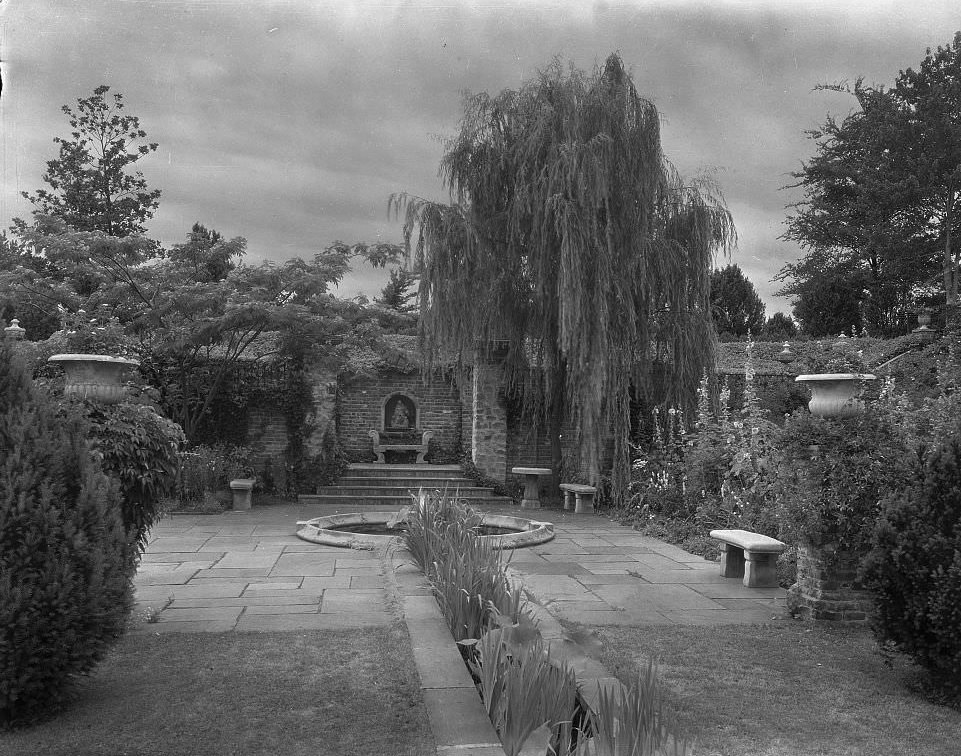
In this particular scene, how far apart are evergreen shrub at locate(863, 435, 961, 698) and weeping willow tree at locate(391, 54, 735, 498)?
6774 millimetres

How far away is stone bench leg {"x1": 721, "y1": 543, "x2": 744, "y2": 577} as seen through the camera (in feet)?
21.8

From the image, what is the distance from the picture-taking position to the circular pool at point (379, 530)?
786 cm

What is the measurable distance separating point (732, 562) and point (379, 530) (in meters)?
4.23

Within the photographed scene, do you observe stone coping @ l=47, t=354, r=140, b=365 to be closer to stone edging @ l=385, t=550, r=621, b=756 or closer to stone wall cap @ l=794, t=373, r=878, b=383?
stone edging @ l=385, t=550, r=621, b=756

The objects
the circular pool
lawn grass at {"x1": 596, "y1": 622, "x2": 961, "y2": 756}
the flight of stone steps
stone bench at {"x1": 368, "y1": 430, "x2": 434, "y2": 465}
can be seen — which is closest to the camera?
lawn grass at {"x1": 596, "y1": 622, "x2": 961, "y2": 756}

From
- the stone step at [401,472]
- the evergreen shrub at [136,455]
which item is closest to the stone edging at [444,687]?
the evergreen shrub at [136,455]

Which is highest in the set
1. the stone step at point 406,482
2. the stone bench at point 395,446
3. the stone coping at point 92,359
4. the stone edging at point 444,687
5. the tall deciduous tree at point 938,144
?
the tall deciduous tree at point 938,144

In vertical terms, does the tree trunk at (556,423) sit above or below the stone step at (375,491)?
above

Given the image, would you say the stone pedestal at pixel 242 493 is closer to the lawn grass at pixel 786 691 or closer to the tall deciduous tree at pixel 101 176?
the lawn grass at pixel 786 691

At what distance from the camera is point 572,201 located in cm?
1015

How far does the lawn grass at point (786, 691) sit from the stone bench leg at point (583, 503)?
254 inches

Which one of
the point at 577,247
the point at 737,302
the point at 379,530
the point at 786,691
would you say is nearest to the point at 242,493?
the point at 379,530

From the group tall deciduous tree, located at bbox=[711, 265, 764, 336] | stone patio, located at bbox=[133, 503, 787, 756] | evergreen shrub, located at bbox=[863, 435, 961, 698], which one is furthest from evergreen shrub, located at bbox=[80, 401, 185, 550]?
tall deciduous tree, located at bbox=[711, 265, 764, 336]

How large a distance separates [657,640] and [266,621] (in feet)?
8.04
